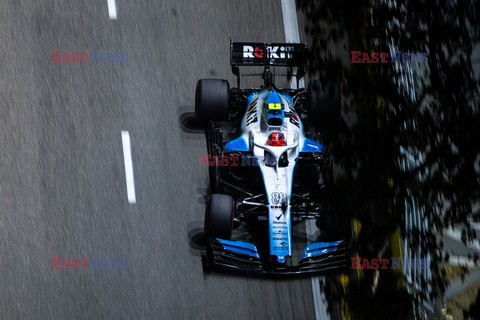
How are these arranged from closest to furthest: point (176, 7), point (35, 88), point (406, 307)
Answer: point (406, 307) → point (35, 88) → point (176, 7)

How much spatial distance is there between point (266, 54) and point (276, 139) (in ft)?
4.22

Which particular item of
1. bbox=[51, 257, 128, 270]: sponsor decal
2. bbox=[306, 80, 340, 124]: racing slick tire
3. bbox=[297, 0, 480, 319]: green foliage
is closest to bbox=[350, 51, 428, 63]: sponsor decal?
bbox=[297, 0, 480, 319]: green foliage

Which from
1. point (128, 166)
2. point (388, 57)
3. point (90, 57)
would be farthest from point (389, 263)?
point (90, 57)

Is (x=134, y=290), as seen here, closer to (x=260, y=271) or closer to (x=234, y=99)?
(x=260, y=271)

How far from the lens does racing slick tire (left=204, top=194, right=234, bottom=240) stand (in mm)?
9914

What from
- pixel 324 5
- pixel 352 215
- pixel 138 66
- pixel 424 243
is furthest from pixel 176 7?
pixel 424 243

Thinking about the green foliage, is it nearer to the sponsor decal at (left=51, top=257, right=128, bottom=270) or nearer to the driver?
the driver

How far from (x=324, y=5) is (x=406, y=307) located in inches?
197

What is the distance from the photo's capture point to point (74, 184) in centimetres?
1086

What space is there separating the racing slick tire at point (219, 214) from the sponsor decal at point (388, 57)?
3.15 metres

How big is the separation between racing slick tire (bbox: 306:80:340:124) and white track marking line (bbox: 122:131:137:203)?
2.31 metres

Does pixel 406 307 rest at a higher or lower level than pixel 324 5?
lower

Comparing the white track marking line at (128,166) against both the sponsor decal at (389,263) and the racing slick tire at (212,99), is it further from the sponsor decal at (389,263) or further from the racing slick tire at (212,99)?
the sponsor decal at (389,263)

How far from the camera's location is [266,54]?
10.9 m
